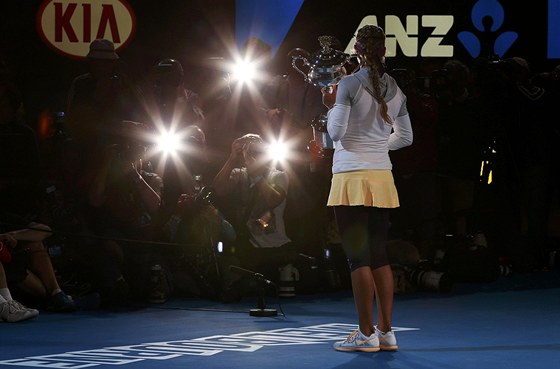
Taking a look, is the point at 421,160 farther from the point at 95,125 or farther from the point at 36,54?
the point at 36,54

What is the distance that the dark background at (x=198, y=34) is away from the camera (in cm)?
1108

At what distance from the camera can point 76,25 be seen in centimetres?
1112

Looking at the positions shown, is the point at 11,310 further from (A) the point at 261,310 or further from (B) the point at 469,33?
(B) the point at 469,33

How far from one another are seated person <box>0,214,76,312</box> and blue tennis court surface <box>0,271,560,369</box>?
18cm

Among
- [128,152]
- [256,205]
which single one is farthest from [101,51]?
[256,205]

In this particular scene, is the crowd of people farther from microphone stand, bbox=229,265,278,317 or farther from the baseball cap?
microphone stand, bbox=229,265,278,317

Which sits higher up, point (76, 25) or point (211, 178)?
point (76, 25)

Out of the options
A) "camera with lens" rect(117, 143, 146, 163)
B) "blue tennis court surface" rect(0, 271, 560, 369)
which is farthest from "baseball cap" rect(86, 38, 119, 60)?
"blue tennis court surface" rect(0, 271, 560, 369)

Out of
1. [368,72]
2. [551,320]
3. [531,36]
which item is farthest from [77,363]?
[531,36]

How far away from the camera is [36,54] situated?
11164mm

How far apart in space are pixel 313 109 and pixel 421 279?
1.65 m

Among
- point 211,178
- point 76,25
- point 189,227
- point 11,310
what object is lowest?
point 11,310

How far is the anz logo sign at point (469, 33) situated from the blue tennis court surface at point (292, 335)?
3243 millimetres

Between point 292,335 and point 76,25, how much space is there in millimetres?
4946
